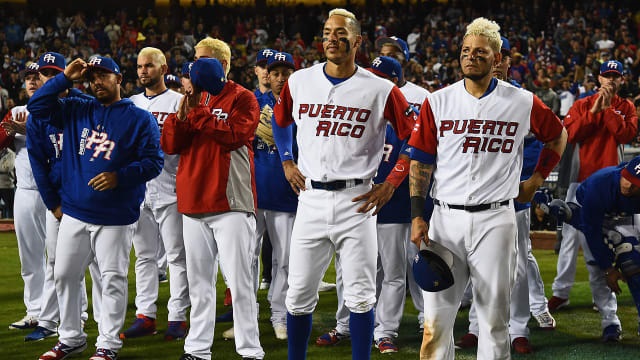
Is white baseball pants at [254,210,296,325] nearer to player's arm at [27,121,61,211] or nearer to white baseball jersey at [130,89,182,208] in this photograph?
white baseball jersey at [130,89,182,208]

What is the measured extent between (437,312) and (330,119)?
1.25 m

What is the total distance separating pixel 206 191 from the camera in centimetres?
553

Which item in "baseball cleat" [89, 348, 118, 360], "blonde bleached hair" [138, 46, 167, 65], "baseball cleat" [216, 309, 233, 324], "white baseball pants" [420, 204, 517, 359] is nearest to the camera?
"white baseball pants" [420, 204, 517, 359]

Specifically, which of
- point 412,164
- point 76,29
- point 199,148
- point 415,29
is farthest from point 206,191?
point 76,29

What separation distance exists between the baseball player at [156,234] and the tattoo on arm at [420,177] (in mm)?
2508

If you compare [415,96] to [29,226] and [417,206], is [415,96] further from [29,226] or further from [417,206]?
[29,226]

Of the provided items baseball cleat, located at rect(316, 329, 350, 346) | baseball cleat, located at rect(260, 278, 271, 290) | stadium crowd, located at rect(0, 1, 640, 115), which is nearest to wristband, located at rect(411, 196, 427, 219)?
baseball cleat, located at rect(316, 329, 350, 346)

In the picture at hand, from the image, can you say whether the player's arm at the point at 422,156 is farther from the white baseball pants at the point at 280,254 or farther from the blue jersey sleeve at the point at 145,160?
the white baseball pants at the point at 280,254

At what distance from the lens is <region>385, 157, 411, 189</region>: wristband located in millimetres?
4969

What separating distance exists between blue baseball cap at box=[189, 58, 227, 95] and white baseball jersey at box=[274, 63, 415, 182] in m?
0.74

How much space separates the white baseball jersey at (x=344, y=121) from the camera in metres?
4.86

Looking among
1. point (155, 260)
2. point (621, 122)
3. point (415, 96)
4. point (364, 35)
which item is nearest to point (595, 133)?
point (621, 122)

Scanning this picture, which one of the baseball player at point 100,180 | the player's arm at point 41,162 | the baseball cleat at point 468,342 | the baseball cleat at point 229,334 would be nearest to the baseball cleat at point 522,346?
the baseball cleat at point 468,342

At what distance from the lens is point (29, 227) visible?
7.13 metres
